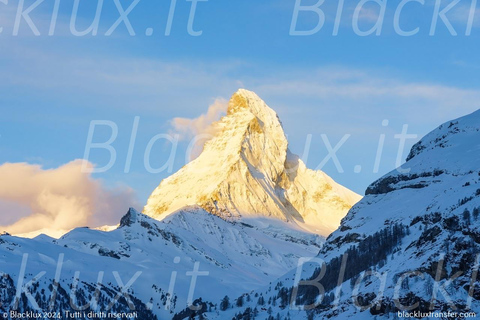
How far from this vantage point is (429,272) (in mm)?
197125

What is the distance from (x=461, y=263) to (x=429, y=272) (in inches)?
327

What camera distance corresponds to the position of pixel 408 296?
197m

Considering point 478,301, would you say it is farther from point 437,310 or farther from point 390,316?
point 390,316

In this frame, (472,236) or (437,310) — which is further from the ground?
(472,236)

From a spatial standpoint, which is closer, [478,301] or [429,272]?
[478,301]

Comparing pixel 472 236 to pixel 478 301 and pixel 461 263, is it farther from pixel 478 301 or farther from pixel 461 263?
pixel 478 301

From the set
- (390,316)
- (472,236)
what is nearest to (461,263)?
(472,236)

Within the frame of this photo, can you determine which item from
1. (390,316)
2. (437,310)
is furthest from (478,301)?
(390,316)

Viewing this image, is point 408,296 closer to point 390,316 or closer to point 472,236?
point 390,316

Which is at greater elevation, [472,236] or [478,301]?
[472,236]

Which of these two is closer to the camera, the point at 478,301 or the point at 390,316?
the point at 478,301

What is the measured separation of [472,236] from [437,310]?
62.2 ft

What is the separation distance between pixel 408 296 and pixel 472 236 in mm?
18115

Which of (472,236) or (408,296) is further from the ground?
(472,236)
